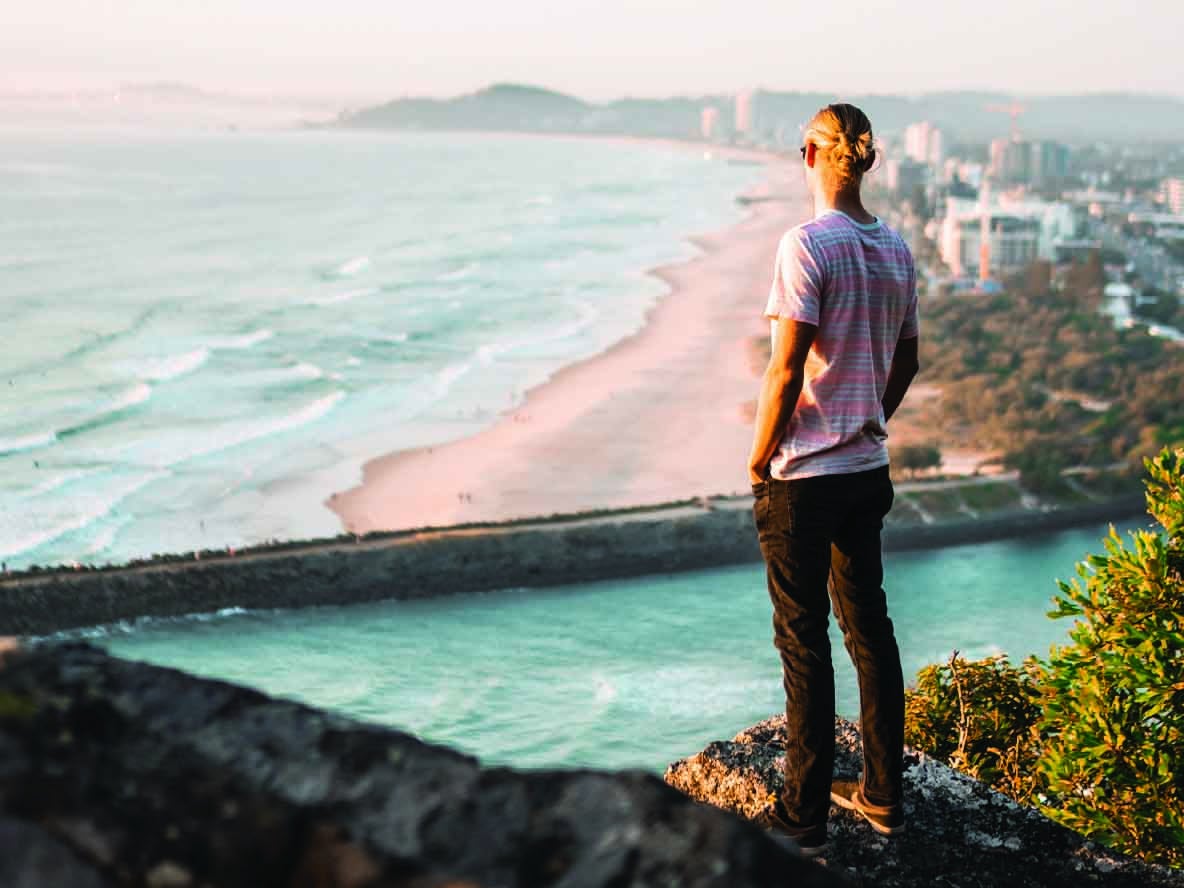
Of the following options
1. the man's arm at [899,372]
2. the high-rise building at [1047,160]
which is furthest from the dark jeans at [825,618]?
the high-rise building at [1047,160]

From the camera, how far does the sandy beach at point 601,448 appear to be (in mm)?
31578

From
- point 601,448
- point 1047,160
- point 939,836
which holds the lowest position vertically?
point 601,448

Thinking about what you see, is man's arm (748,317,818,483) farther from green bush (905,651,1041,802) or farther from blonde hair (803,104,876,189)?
green bush (905,651,1041,802)

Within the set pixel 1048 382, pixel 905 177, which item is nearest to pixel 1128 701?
pixel 1048 382

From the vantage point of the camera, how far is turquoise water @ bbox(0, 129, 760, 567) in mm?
31719

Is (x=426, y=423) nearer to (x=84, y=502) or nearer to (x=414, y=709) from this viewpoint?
(x=84, y=502)

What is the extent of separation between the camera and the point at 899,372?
4.09 meters

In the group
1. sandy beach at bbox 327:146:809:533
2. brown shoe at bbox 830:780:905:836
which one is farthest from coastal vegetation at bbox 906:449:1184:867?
sandy beach at bbox 327:146:809:533

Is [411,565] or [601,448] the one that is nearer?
[411,565]

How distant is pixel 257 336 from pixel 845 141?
4773cm

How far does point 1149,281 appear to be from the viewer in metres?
78.1

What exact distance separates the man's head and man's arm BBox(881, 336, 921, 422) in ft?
1.61

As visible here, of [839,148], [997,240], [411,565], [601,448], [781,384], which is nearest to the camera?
[781,384]

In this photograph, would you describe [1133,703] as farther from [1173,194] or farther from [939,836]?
[1173,194]
